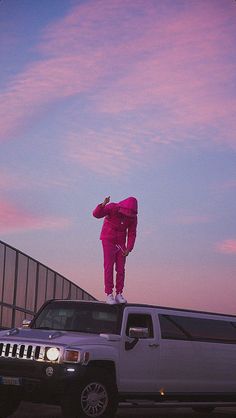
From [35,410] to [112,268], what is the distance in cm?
292

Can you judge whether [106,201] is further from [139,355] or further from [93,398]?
[93,398]

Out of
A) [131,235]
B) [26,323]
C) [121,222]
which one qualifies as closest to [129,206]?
[121,222]

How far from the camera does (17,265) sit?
2741 centimetres

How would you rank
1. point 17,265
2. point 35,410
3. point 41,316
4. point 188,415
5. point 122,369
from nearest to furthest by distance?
point 122,369 < point 41,316 < point 35,410 < point 188,415 < point 17,265

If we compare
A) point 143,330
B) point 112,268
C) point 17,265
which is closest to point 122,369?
point 143,330

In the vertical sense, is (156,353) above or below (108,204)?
below

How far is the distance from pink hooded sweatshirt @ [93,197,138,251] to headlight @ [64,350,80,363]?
11.8 feet

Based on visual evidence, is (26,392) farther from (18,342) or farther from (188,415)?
(188,415)

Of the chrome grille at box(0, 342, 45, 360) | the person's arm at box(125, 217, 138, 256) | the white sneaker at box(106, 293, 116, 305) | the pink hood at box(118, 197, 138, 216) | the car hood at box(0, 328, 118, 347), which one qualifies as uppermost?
the pink hood at box(118, 197, 138, 216)

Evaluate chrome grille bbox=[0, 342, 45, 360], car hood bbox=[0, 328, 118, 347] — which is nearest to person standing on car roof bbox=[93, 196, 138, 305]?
car hood bbox=[0, 328, 118, 347]

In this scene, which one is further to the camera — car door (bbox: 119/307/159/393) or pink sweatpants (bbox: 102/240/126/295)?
pink sweatpants (bbox: 102/240/126/295)

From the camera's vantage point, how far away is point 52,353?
12.5 metres

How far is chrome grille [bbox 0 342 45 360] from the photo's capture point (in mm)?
12633

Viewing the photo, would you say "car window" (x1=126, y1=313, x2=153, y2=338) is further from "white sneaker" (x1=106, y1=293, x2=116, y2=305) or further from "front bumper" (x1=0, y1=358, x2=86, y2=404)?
"front bumper" (x1=0, y1=358, x2=86, y2=404)
